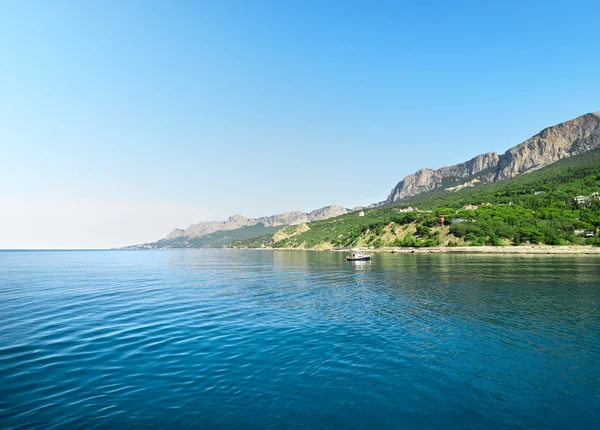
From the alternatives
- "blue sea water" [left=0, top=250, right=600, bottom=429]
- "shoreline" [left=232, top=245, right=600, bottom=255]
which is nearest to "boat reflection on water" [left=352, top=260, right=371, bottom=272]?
"blue sea water" [left=0, top=250, right=600, bottom=429]

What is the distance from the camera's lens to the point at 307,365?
730 inches

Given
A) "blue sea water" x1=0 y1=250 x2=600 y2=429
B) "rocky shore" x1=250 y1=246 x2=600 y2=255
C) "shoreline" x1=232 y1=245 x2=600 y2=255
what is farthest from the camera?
"rocky shore" x1=250 y1=246 x2=600 y2=255

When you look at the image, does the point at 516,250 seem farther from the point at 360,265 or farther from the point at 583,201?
the point at 360,265

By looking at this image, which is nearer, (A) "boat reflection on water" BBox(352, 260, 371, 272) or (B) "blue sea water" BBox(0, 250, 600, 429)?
(B) "blue sea water" BBox(0, 250, 600, 429)

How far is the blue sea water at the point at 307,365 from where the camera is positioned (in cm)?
1303

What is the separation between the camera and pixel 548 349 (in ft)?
68.1

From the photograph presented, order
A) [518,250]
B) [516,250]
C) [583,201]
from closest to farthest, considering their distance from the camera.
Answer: [518,250], [516,250], [583,201]

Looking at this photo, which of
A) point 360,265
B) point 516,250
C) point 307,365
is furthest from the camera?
point 516,250

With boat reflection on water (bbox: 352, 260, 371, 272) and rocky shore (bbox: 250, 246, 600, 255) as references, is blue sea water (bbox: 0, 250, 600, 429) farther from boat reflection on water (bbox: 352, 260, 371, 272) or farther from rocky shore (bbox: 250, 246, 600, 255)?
rocky shore (bbox: 250, 246, 600, 255)

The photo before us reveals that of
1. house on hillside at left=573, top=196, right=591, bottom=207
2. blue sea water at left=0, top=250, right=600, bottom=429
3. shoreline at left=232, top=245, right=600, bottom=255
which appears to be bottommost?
shoreline at left=232, top=245, right=600, bottom=255

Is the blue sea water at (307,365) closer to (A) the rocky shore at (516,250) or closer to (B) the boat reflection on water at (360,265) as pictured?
(B) the boat reflection on water at (360,265)

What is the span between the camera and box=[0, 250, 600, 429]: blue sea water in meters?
13.0

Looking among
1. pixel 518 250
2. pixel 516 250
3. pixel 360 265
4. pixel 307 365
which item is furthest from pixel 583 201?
pixel 307 365

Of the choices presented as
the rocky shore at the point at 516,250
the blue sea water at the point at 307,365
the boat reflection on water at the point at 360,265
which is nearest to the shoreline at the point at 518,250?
the rocky shore at the point at 516,250
